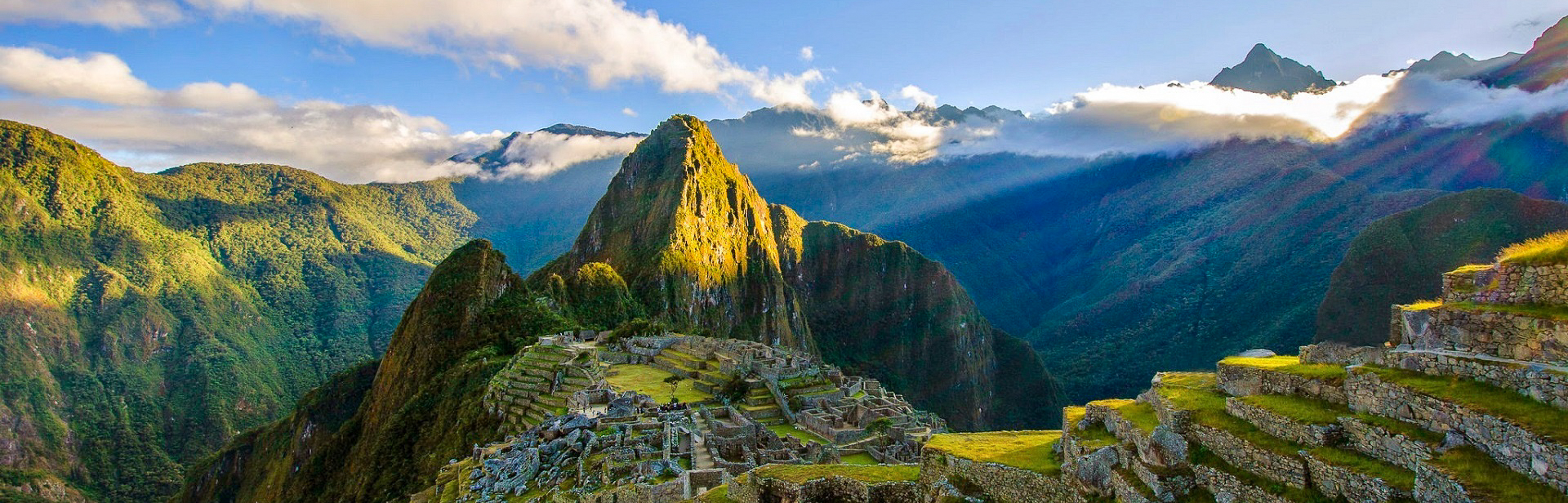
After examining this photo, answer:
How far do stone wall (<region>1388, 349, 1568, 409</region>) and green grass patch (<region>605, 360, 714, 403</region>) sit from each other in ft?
107

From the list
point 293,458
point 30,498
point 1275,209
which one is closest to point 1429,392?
point 293,458

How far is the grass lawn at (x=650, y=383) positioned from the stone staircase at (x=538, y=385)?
1.24 m

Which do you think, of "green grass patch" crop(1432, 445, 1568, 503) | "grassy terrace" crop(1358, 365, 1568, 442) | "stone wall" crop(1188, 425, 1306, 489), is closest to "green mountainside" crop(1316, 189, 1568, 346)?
"stone wall" crop(1188, 425, 1306, 489)

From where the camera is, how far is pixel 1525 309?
9.69 meters

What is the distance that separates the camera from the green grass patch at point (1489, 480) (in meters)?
7.75

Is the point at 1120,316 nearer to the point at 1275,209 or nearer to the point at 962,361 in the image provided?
the point at 962,361

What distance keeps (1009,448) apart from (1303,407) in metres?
5.69

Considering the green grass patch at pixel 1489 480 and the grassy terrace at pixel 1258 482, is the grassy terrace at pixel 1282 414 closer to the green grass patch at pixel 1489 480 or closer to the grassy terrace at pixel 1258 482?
the grassy terrace at pixel 1258 482

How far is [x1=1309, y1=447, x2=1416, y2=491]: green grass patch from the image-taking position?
8891 millimetres

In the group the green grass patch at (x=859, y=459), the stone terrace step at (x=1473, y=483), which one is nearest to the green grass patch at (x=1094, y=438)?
the stone terrace step at (x=1473, y=483)

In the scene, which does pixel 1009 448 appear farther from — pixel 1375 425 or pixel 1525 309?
pixel 1525 309

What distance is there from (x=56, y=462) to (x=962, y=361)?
187334 mm

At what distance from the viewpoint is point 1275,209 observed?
642 feet

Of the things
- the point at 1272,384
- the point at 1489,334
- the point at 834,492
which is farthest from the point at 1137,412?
the point at 834,492
